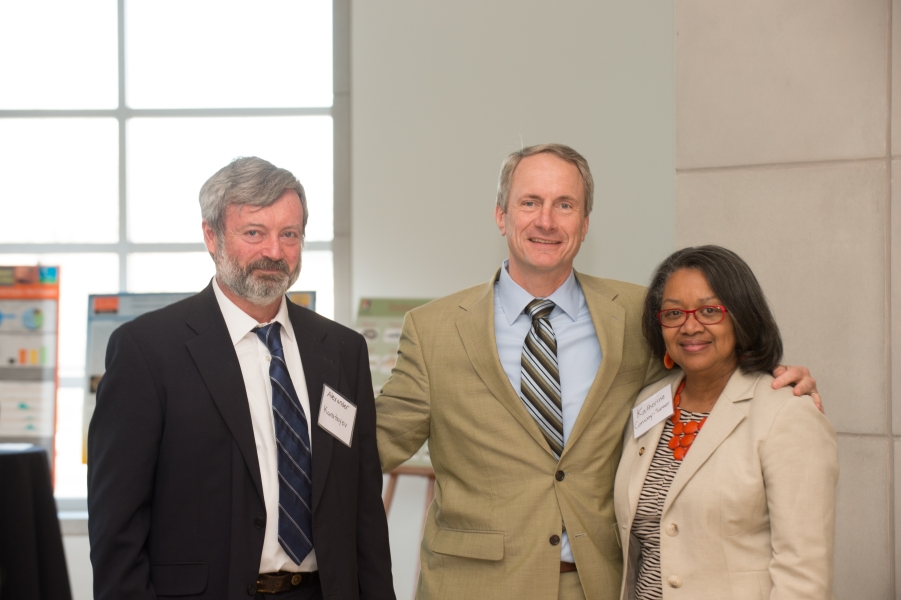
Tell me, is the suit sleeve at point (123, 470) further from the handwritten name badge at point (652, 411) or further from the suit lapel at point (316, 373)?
the handwritten name badge at point (652, 411)

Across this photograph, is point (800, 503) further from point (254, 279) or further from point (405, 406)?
point (254, 279)

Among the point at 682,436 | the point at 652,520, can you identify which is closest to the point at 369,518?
the point at 652,520

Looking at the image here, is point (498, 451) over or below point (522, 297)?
below

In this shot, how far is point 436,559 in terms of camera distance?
2.27 m

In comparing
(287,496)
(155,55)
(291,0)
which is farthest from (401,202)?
(287,496)

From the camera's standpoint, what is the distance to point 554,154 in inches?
93.8

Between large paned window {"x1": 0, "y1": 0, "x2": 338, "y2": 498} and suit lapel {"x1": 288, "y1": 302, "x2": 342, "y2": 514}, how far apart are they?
12.1 ft

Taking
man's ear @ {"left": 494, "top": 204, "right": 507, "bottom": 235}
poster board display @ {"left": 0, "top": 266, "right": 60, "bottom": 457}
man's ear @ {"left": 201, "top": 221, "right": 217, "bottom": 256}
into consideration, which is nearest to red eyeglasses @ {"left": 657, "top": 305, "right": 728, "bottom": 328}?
man's ear @ {"left": 494, "top": 204, "right": 507, "bottom": 235}

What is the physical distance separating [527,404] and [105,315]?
384cm

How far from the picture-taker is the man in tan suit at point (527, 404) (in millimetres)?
2158

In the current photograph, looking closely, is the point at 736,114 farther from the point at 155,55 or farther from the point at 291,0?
the point at 155,55

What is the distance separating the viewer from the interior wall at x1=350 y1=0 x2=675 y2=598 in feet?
16.2

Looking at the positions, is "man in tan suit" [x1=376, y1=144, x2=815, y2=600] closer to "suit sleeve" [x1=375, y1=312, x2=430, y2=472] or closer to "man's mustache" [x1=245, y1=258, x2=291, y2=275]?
"suit sleeve" [x1=375, y1=312, x2=430, y2=472]

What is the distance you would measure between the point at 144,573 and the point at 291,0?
5039 millimetres
